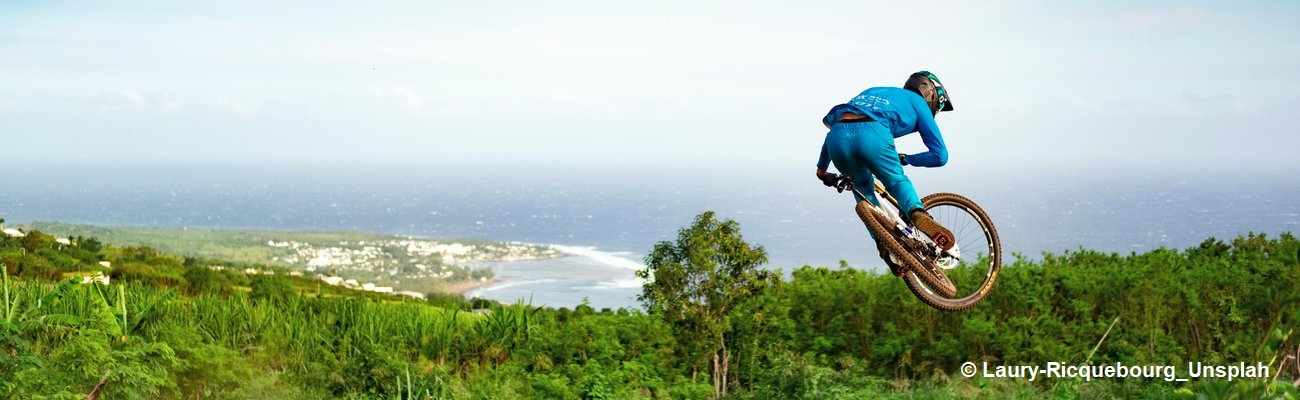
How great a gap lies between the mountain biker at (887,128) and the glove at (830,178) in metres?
0.10

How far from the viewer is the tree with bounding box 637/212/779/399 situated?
783 cm

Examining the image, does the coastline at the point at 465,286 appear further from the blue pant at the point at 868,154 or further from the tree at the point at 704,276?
the blue pant at the point at 868,154

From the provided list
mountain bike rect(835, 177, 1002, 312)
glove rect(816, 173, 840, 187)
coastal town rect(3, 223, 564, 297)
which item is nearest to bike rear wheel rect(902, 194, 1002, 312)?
mountain bike rect(835, 177, 1002, 312)

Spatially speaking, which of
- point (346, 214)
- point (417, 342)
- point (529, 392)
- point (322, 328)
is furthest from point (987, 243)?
point (346, 214)

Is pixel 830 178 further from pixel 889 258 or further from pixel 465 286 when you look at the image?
pixel 465 286

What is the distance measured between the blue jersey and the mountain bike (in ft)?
0.84

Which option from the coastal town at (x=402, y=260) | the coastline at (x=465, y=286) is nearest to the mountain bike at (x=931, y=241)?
the coastline at (x=465, y=286)

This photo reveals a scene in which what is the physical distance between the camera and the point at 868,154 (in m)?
3.77

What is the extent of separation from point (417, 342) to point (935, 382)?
4.24m

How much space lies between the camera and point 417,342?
375 inches

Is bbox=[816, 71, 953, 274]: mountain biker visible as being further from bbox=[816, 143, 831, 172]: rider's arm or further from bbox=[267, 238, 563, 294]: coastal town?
bbox=[267, 238, 563, 294]: coastal town

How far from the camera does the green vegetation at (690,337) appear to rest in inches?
311

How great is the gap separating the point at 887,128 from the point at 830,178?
38 cm

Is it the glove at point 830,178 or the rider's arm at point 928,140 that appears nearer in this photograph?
the rider's arm at point 928,140
